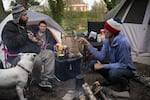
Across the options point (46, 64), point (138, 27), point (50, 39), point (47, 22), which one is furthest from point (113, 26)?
point (138, 27)

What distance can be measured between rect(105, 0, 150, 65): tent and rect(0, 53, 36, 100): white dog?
3346mm

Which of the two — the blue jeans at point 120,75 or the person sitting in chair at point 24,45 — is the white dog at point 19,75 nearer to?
the person sitting in chair at point 24,45

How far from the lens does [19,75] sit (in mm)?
3637

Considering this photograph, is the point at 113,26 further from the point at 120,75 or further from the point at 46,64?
the point at 46,64

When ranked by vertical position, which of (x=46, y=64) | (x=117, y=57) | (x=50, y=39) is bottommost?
(x=46, y=64)

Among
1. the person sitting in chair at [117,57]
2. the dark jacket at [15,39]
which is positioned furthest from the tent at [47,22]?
the person sitting in chair at [117,57]

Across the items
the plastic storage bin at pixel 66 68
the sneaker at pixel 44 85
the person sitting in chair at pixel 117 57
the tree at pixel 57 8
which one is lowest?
the sneaker at pixel 44 85

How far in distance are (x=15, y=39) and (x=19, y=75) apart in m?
0.62

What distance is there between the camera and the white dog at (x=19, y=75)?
3598 millimetres

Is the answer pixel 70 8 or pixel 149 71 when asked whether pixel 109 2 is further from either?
pixel 149 71

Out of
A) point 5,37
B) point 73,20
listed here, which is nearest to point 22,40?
point 5,37

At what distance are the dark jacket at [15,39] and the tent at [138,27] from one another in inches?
123

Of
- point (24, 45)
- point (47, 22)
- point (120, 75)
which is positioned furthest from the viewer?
point (47, 22)

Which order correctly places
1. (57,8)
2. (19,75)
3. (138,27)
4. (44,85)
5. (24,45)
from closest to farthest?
(19,75) → (24,45) → (44,85) → (138,27) → (57,8)
